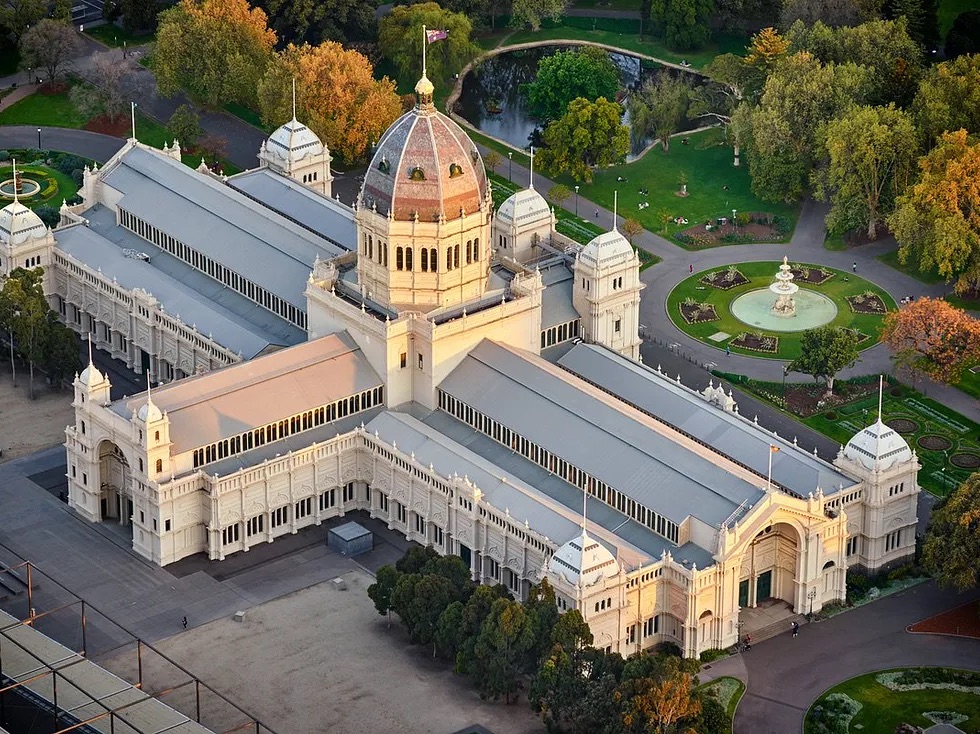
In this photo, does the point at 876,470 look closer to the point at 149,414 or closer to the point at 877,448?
the point at 877,448

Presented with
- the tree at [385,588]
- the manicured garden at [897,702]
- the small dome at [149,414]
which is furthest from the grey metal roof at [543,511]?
the small dome at [149,414]

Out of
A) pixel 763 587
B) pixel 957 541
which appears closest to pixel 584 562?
pixel 763 587

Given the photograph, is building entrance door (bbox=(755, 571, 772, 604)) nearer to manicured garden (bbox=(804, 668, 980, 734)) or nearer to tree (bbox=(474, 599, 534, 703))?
manicured garden (bbox=(804, 668, 980, 734))

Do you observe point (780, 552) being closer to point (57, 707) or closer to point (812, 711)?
point (812, 711)

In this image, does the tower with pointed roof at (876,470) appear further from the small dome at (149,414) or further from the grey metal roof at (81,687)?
the grey metal roof at (81,687)

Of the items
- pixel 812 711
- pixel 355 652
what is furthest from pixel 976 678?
pixel 355 652

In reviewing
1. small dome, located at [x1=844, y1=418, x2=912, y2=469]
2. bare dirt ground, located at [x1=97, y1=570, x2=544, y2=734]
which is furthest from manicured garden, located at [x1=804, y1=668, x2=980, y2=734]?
bare dirt ground, located at [x1=97, y1=570, x2=544, y2=734]
